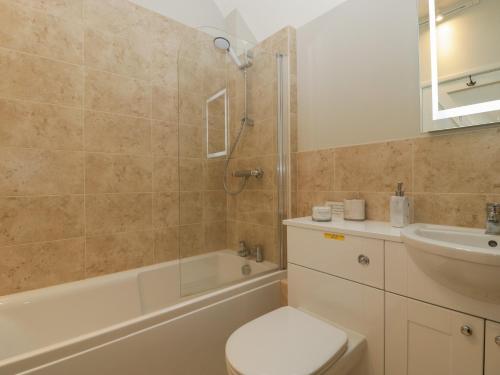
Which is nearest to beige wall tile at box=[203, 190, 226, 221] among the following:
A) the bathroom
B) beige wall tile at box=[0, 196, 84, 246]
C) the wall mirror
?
the bathroom

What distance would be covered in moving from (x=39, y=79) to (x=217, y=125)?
3.21 feet

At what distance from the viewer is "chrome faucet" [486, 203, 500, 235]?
87 centimetres

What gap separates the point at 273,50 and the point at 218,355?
1869 mm

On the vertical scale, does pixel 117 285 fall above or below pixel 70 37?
below

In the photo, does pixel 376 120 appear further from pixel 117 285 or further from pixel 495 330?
pixel 117 285

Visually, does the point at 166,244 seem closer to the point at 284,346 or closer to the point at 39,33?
the point at 284,346

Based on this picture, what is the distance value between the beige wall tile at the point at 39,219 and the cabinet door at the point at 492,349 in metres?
1.85

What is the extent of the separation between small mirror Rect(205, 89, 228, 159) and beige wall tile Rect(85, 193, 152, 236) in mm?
540

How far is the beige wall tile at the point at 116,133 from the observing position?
1.49m

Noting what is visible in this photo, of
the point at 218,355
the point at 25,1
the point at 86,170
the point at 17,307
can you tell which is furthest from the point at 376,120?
the point at 17,307

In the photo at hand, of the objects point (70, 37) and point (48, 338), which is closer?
point (48, 338)

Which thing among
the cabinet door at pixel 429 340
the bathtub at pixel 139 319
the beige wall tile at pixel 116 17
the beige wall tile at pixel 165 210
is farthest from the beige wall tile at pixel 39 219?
the cabinet door at pixel 429 340

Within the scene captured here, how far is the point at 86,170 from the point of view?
1.48 meters

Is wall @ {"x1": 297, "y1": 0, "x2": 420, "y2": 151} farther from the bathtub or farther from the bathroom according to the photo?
the bathtub
